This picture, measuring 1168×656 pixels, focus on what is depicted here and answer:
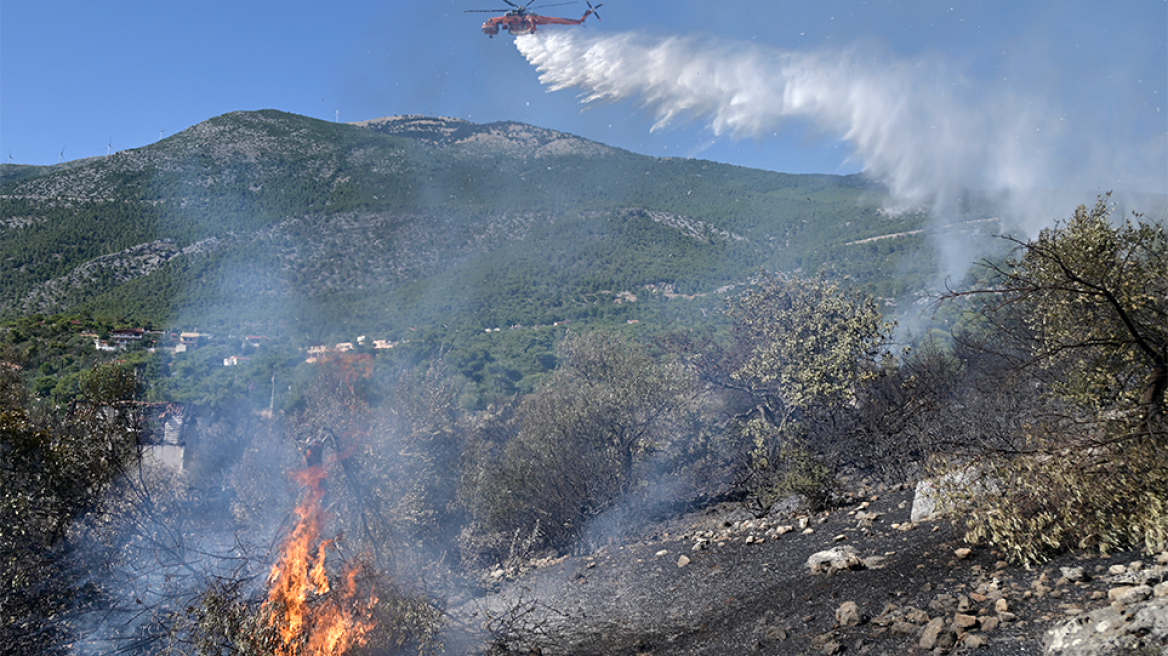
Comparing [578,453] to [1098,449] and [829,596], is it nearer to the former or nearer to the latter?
[829,596]

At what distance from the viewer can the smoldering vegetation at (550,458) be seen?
7.55 metres

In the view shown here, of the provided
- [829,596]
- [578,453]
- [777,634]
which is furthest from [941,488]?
[578,453]

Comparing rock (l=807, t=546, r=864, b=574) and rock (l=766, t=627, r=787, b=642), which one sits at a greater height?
rock (l=766, t=627, r=787, b=642)

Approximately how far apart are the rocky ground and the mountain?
106ft

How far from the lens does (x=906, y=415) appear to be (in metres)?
15.8

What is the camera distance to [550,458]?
20438 millimetres

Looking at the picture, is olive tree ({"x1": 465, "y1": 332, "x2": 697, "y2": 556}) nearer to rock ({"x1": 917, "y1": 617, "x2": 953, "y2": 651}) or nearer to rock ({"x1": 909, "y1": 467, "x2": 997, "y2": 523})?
rock ({"x1": 909, "y1": 467, "x2": 997, "y2": 523})

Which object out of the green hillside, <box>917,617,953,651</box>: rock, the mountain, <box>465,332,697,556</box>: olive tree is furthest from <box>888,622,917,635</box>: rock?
the mountain

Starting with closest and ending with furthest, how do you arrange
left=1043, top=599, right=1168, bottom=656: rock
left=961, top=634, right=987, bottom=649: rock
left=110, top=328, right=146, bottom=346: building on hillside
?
left=1043, top=599, right=1168, bottom=656: rock < left=961, top=634, right=987, bottom=649: rock < left=110, top=328, right=146, bottom=346: building on hillside

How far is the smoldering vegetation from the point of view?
7.55m

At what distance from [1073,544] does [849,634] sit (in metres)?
2.50

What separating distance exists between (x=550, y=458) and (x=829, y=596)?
13073 millimetres

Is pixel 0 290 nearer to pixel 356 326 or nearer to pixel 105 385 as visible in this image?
pixel 356 326

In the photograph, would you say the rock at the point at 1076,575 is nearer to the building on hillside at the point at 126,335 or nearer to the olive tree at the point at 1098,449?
the olive tree at the point at 1098,449
